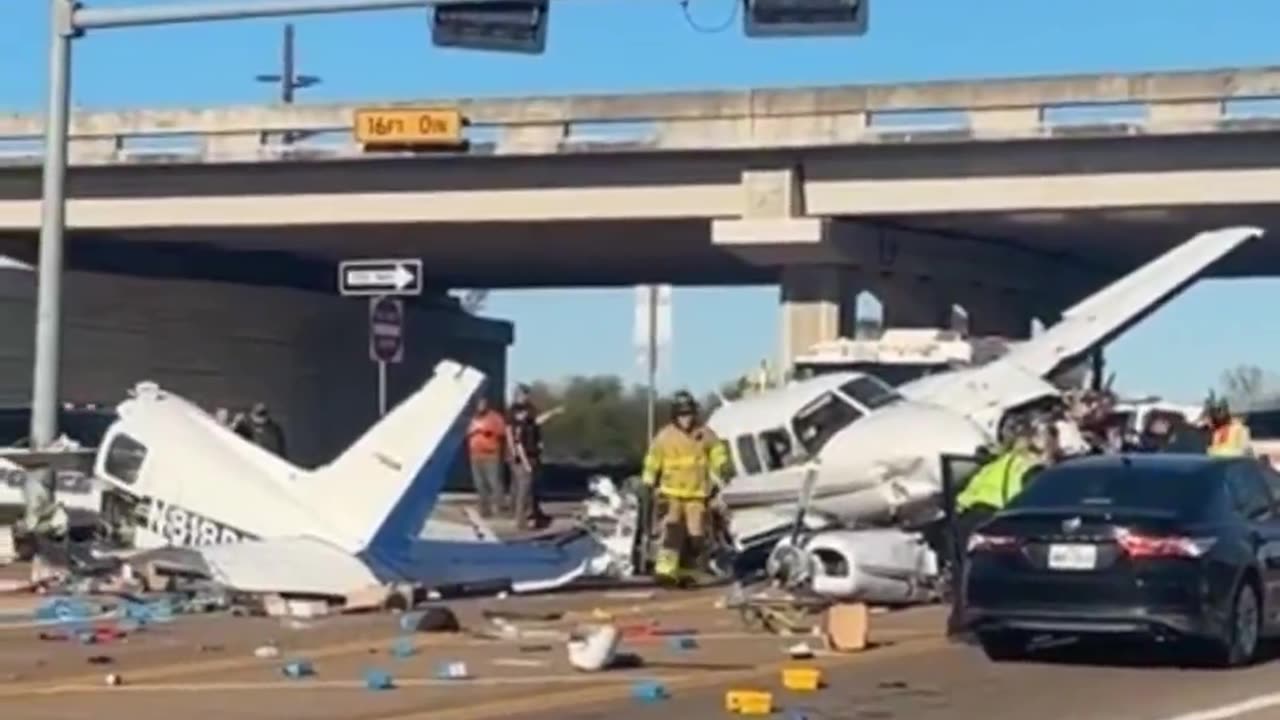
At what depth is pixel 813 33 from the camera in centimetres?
2605

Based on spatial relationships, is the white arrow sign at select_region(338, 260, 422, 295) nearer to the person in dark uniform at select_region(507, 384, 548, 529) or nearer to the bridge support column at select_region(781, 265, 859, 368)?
the person in dark uniform at select_region(507, 384, 548, 529)

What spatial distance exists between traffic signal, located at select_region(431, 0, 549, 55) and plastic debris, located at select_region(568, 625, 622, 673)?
9.66 m

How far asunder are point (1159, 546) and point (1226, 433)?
9.27 meters

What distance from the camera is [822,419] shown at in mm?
29484

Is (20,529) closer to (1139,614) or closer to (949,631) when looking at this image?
(949,631)

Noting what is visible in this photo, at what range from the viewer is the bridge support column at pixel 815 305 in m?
53.0

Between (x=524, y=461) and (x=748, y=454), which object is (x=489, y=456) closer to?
(x=524, y=461)

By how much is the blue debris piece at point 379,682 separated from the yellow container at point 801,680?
2.31 metres

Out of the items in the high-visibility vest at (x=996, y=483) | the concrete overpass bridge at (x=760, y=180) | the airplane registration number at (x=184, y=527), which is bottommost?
the airplane registration number at (x=184, y=527)

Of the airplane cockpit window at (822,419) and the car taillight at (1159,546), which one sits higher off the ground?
the airplane cockpit window at (822,419)

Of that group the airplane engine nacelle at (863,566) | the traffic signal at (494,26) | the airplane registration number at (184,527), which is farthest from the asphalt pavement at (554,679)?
the traffic signal at (494,26)

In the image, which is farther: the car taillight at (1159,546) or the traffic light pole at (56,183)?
the traffic light pole at (56,183)

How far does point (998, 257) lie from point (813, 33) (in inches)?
1302

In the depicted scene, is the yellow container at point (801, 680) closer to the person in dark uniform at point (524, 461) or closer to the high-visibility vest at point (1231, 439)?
the high-visibility vest at point (1231, 439)
